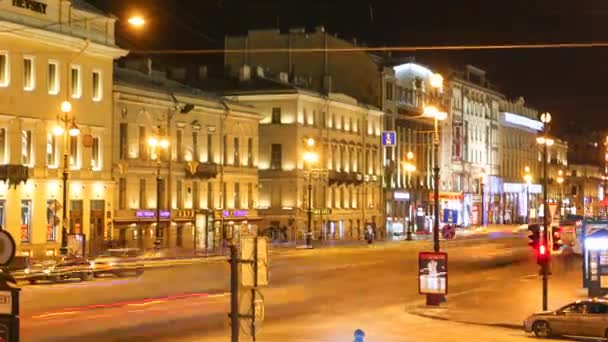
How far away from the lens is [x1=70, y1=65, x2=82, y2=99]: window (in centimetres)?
6132

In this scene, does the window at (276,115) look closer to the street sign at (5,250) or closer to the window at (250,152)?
the window at (250,152)

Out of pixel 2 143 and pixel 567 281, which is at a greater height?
pixel 2 143

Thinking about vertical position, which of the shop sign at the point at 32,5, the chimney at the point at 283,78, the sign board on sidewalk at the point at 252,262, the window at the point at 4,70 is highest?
the chimney at the point at 283,78

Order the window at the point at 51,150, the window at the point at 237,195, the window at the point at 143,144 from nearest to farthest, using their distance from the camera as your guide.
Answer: the window at the point at 51,150
the window at the point at 143,144
the window at the point at 237,195

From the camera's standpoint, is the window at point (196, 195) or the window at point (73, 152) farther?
the window at point (196, 195)

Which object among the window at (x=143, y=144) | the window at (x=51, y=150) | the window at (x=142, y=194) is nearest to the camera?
the window at (x=51, y=150)

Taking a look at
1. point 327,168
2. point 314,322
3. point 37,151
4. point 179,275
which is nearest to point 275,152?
point 327,168

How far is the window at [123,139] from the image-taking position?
67.4 m

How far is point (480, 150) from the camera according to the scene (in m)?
138

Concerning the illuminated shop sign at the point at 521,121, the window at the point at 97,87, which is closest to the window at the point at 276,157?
the window at the point at 97,87

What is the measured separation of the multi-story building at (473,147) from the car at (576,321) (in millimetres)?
94026

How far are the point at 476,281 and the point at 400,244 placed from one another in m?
35.7

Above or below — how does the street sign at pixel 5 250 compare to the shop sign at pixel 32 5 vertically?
below

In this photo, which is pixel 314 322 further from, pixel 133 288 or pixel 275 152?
pixel 275 152
